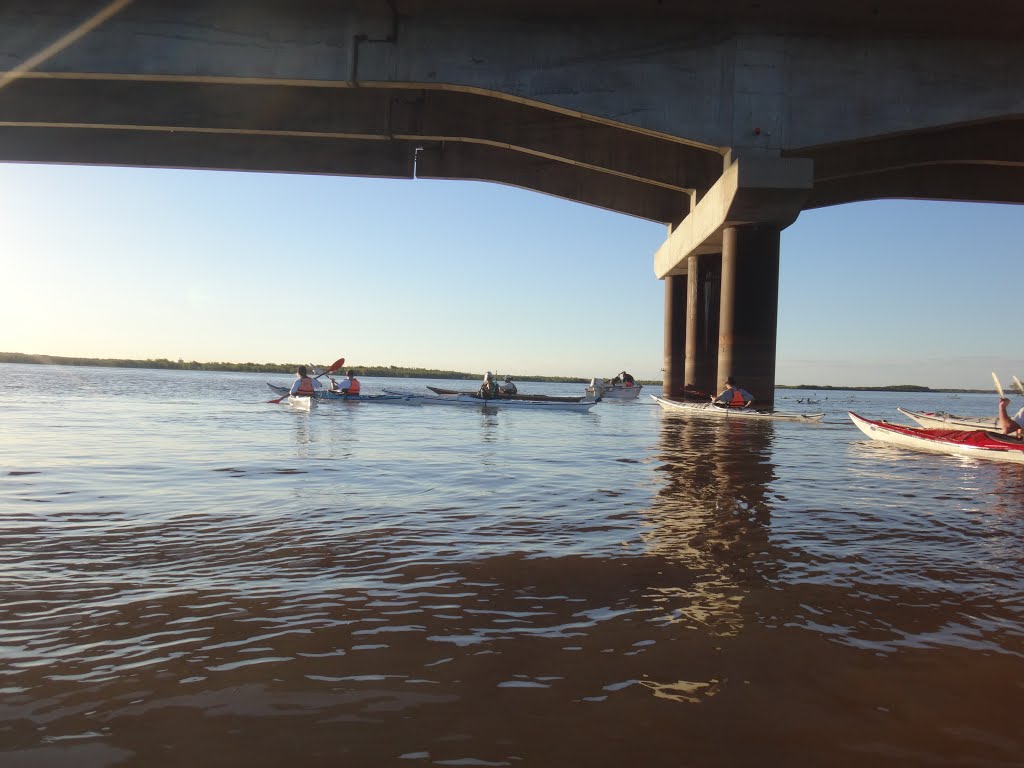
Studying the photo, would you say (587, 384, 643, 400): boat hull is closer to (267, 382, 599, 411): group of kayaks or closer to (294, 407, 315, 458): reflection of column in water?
(267, 382, 599, 411): group of kayaks

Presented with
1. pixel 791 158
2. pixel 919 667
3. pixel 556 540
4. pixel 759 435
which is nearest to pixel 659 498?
pixel 556 540

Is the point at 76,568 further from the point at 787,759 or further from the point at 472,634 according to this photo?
the point at 787,759

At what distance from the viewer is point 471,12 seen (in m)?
18.4

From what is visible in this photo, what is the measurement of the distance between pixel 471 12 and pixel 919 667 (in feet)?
62.0

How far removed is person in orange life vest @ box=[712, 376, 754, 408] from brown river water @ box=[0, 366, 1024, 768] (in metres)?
14.0

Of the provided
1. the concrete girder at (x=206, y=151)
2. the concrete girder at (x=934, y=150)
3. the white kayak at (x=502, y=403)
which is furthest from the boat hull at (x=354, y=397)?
the concrete girder at (x=934, y=150)

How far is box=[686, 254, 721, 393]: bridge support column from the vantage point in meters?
28.6

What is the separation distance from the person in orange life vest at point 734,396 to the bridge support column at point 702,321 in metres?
5.66

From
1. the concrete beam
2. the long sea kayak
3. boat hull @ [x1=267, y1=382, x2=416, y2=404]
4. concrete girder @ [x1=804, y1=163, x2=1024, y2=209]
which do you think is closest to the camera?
the concrete beam

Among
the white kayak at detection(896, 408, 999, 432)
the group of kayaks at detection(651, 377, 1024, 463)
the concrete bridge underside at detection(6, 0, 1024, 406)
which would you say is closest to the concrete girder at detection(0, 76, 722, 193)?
the concrete bridge underside at detection(6, 0, 1024, 406)

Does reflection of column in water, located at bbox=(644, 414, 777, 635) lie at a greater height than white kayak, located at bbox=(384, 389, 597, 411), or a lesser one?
lesser

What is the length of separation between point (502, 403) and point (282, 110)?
12.9 metres

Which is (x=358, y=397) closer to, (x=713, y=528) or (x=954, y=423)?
(x=954, y=423)

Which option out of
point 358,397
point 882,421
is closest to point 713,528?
point 882,421
